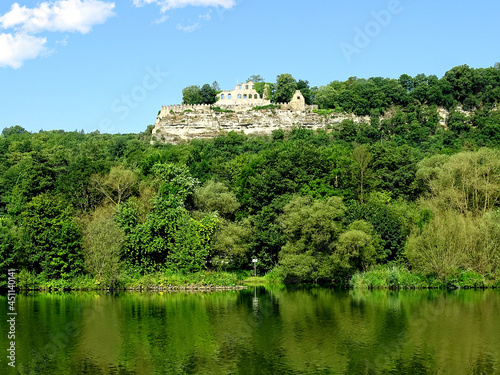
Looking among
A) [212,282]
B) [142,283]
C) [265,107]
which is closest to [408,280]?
[212,282]

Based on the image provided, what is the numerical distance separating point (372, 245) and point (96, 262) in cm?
1842

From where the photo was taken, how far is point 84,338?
22.2m

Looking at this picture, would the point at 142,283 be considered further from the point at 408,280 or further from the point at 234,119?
the point at 234,119

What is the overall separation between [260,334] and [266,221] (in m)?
19.1

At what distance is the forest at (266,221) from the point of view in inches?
1426

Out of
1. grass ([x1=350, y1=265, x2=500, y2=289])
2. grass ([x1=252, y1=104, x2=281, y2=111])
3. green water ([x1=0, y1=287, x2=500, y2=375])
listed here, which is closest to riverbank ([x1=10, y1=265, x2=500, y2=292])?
grass ([x1=350, y1=265, x2=500, y2=289])

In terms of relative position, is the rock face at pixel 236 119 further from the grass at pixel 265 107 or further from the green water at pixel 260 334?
the green water at pixel 260 334

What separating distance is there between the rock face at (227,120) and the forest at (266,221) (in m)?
38.2

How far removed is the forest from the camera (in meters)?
36.2

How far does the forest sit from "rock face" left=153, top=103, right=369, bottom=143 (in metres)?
38.2

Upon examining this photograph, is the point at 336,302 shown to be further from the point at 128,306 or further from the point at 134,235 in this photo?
the point at 134,235

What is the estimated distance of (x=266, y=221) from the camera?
1638 inches

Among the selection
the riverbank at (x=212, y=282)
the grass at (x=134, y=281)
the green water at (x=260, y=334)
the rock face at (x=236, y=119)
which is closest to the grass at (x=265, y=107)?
the rock face at (x=236, y=119)

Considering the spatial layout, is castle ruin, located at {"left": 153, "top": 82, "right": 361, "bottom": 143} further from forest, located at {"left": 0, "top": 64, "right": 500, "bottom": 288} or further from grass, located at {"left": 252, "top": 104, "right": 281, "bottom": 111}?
forest, located at {"left": 0, "top": 64, "right": 500, "bottom": 288}
